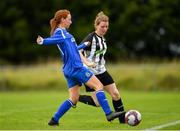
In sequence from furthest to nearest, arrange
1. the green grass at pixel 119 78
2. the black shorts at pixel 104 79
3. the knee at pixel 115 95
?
1. the green grass at pixel 119 78
2. the knee at pixel 115 95
3. the black shorts at pixel 104 79

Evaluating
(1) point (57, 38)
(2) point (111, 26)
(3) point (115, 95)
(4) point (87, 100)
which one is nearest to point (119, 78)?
(2) point (111, 26)

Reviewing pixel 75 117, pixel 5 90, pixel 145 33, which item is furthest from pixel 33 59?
pixel 75 117

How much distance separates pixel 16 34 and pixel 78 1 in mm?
4545

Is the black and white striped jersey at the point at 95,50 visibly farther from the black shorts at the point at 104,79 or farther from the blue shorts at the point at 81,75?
the blue shorts at the point at 81,75

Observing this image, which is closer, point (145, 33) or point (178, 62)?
point (178, 62)

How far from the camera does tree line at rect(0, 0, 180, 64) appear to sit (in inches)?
1598

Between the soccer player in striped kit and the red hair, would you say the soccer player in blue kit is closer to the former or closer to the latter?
the red hair

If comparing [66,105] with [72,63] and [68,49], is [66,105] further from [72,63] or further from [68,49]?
[68,49]

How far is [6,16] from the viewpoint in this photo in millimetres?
45156

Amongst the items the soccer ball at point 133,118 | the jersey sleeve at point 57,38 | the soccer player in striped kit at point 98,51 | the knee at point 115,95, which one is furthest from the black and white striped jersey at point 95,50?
the soccer ball at point 133,118

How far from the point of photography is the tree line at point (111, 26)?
4059cm

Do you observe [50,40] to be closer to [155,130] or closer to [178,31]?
[155,130]

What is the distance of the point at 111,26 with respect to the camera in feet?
140

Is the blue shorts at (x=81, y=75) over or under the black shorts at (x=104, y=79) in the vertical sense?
over
